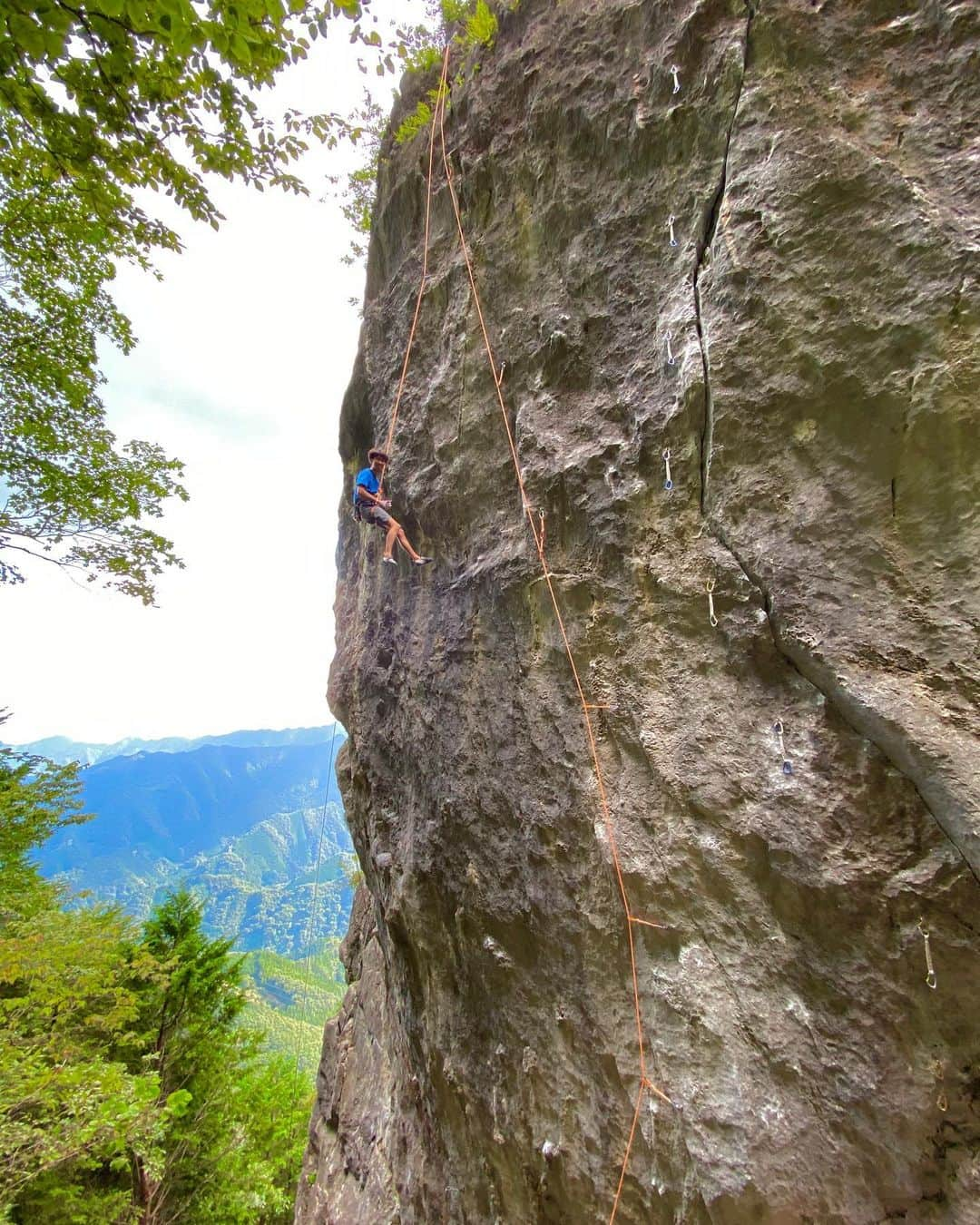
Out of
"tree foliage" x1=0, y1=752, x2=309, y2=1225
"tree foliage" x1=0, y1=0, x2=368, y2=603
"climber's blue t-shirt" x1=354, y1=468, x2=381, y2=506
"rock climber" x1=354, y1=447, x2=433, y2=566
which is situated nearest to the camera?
"tree foliage" x1=0, y1=0, x2=368, y2=603

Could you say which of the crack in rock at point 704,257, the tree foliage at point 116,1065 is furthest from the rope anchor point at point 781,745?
the tree foliage at point 116,1065

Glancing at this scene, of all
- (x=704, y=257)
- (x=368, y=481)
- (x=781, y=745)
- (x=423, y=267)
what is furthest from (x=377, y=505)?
(x=781, y=745)

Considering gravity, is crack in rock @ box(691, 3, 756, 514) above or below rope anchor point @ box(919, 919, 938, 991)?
above

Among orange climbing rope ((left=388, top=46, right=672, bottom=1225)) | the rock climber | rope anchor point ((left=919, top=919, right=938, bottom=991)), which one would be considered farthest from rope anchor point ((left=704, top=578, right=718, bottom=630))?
the rock climber

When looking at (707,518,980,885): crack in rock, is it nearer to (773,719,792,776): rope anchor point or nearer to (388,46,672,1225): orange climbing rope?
(773,719,792,776): rope anchor point

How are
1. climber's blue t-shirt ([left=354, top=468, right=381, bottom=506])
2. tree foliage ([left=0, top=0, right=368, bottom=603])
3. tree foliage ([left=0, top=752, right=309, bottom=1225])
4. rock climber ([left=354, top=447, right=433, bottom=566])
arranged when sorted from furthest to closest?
tree foliage ([left=0, top=752, right=309, bottom=1225]), climber's blue t-shirt ([left=354, top=468, right=381, bottom=506]), rock climber ([left=354, top=447, right=433, bottom=566]), tree foliage ([left=0, top=0, right=368, bottom=603])

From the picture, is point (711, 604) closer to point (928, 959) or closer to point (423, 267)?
point (928, 959)

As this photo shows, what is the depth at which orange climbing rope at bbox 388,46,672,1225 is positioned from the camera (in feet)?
11.8

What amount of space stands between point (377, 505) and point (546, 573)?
2.51 metres

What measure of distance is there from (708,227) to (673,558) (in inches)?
88.7

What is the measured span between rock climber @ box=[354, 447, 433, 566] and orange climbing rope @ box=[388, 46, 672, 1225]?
0.38 m

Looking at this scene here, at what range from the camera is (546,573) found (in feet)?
15.1

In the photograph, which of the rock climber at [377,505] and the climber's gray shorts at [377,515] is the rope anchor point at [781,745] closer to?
the rock climber at [377,505]

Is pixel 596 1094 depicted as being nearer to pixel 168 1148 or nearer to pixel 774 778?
pixel 774 778
